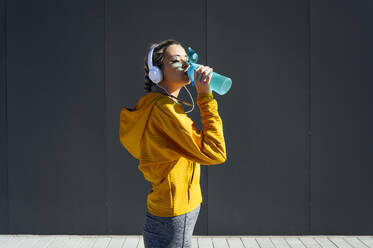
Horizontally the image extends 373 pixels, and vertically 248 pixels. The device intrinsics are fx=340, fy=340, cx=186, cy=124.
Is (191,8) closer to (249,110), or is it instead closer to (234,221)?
(249,110)

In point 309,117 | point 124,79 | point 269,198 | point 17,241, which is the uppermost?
point 124,79

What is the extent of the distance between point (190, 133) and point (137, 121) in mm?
275

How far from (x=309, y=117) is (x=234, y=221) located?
1379 mm

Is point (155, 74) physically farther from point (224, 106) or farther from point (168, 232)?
point (224, 106)

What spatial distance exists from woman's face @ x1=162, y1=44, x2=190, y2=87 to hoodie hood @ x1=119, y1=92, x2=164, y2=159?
0.11 metres

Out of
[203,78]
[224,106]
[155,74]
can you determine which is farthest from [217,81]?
[224,106]

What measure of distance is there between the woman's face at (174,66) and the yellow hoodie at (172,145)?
101 millimetres

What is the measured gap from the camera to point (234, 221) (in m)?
3.67

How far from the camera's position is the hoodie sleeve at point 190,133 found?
144 cm

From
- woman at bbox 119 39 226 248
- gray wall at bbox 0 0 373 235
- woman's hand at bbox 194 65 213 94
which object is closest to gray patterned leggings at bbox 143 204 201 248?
woman at bbox 119 39 226 248

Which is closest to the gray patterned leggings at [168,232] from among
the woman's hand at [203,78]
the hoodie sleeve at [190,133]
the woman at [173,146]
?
the woman at [173,146]

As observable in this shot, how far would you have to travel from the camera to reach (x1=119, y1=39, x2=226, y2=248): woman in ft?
4.78

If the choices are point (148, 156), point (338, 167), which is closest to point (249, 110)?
point (338, 167)

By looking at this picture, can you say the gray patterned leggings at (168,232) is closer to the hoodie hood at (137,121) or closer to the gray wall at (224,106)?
the hoodie hood at (137,121)
